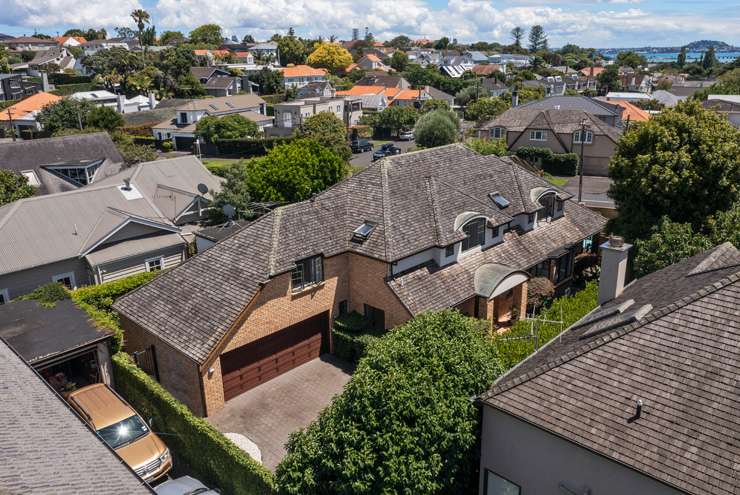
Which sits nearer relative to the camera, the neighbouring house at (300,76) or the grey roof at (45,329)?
the grey roof at (45,329)

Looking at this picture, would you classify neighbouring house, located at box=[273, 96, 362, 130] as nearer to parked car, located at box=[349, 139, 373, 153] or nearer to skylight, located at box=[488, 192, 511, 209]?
parked car, located at box=[349, 139, 373, 153]

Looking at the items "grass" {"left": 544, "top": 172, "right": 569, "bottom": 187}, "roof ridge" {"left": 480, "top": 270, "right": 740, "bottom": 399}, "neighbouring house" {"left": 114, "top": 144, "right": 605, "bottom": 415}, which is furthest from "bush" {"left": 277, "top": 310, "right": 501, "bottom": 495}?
"grass" {"left": 544, "top": 172, "right": 569, "bottom": 187}

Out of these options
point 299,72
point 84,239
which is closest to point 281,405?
point 84,239

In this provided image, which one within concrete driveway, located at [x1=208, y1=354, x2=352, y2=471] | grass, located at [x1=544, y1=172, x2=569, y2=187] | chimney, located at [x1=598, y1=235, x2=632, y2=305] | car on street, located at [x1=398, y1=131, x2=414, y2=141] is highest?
chimney, located at [x1=598, y1=235, x2=632, y2=305]

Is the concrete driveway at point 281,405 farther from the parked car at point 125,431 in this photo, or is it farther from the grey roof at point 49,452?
the grey roof at point 49,452

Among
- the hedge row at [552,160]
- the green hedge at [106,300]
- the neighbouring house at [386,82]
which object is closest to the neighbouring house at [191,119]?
the hedge row at [552,160]
